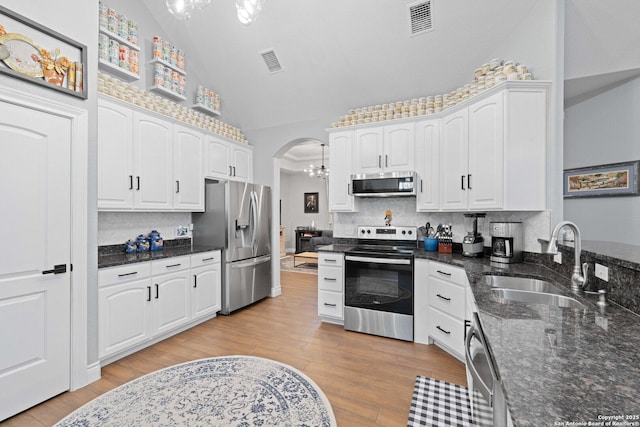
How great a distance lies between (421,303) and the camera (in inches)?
116

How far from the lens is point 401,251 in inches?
126

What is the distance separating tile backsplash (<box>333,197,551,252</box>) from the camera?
276 cm

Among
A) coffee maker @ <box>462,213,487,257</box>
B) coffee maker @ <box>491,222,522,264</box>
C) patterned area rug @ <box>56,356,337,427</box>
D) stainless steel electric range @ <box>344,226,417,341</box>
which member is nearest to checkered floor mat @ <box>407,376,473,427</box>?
patterned area rug @ <box>56,356,337,427</box>

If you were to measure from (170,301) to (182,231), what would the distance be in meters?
1.14

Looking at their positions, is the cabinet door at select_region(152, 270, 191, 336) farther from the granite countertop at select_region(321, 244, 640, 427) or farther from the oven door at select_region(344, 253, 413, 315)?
the granite countertop at select_region(321, 244, 640, 427)

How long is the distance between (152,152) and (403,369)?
11.3ft

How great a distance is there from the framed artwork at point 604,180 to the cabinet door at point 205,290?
4473 mm

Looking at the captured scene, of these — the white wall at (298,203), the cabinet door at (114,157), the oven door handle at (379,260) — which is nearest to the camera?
the cabinet door at (114,157)

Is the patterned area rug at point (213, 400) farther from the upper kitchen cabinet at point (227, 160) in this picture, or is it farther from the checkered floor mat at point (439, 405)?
the upper kitchen cabinet at point (227, 160)

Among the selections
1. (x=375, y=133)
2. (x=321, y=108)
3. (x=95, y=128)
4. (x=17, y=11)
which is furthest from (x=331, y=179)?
(x=17, y=11)

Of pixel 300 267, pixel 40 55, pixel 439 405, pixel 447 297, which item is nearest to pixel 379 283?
pixel 447 297

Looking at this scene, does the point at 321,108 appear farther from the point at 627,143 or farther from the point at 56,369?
the point at 56,369

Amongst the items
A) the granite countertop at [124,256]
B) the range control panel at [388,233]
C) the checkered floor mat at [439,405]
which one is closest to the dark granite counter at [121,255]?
the granite countertop at [124,256]

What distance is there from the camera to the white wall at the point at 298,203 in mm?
9836
